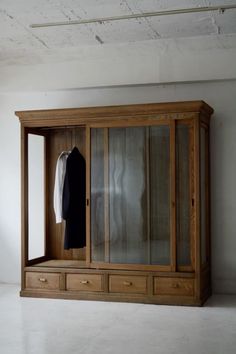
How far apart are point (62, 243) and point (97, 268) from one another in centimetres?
105

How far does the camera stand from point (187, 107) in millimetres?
5832

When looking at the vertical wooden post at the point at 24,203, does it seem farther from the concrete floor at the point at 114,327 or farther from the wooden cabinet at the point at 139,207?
the concrete floor at the point at 114,327

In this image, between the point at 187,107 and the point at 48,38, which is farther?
the point at 48,38

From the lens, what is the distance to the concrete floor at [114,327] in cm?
444

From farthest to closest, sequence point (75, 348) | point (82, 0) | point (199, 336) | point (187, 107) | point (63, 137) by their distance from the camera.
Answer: point (63, 137) → point (187, 107) → point (82, 0) → point (199, 336) → point (75, 348)

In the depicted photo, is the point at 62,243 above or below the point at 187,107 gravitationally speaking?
below

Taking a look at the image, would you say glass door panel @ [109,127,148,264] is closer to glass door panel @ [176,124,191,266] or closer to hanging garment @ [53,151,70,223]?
glass door panel @ [176,124,191,266]

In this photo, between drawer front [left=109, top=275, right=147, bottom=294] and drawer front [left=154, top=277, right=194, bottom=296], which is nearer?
drawer front [left=154, top=277, right=194, bottom=296]

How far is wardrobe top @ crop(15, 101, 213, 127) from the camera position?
19.3 ft

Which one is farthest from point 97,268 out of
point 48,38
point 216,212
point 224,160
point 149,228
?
point 48,38

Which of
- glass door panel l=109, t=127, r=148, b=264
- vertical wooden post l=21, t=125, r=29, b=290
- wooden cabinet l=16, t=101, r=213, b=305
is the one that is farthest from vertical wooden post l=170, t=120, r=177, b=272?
vertical wooden post l=21, t=125, r=29, b=290

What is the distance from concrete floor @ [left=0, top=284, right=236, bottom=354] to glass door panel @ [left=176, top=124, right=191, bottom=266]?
0.62 meters

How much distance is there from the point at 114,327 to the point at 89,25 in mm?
3160

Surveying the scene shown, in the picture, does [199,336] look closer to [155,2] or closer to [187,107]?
[187,107]
